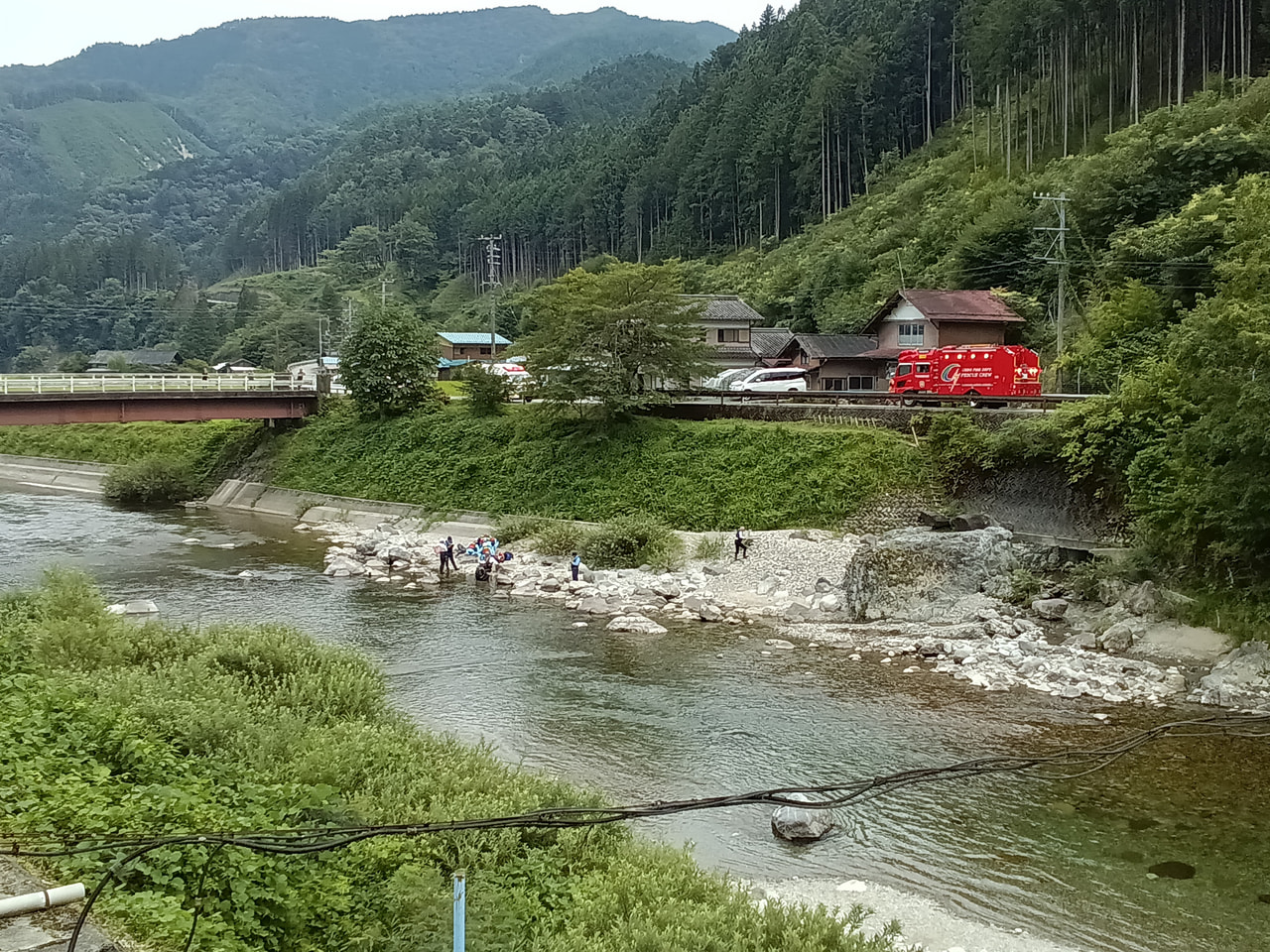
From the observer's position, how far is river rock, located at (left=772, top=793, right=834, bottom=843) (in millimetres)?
14508

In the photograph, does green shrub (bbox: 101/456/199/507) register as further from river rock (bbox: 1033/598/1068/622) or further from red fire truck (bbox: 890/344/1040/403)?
river rock (bbox: 1033/598/1068/622)

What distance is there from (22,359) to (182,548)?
106446 mm

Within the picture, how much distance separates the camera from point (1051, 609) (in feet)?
83.1

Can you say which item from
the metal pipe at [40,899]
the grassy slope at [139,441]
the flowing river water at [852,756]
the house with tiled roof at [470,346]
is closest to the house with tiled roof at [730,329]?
the grassy slope at [139,441]

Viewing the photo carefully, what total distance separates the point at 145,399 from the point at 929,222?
4868 centimetres

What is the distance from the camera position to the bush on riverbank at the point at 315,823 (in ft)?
28.7

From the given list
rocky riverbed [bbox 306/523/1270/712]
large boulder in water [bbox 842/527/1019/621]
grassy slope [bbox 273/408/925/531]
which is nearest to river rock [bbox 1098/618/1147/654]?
rocky riverbed [bbox 306/523/1270/712]

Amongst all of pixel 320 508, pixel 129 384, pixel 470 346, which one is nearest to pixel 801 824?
pixel 320 508

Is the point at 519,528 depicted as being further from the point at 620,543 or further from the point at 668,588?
the point at 668,588

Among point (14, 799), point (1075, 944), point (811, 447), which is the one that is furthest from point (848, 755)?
point (811, 447)

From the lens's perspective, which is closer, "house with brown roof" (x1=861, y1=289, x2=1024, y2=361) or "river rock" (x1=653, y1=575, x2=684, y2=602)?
"river rock" (x1=653, y1=575, x2=684, y2=602)

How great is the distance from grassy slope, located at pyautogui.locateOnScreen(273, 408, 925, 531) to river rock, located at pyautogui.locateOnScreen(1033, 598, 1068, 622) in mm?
9127

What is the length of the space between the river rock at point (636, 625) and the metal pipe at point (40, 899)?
19.1 metres

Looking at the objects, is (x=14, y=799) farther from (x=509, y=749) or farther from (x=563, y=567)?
(x=563, y=567)
